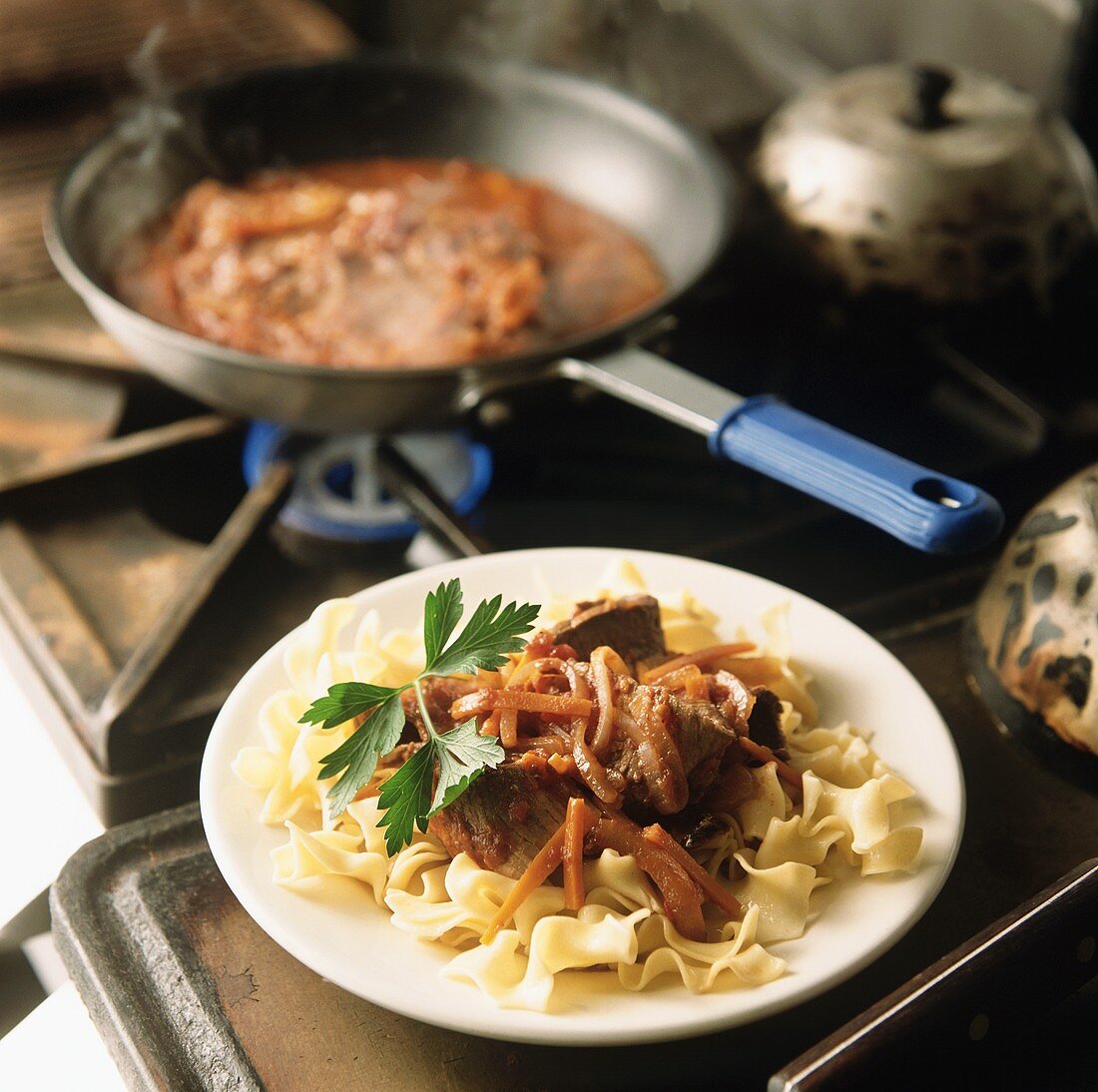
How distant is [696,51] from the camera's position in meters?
3.06

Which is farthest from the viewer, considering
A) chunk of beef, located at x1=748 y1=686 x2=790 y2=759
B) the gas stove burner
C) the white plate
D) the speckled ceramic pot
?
the gas stove burner

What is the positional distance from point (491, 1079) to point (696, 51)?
8.14 ft

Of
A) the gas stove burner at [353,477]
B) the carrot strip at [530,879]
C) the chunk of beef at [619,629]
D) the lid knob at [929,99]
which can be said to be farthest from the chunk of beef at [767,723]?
the lid knob at [929,99]

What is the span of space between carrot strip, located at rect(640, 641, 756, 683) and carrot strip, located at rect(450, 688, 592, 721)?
0.12m

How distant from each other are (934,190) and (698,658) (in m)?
0.98

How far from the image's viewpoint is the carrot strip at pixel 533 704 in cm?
124

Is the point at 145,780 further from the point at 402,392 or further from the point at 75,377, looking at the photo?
the point at 75,377

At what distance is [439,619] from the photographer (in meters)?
1.28

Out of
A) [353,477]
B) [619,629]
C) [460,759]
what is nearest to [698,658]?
[619,629]

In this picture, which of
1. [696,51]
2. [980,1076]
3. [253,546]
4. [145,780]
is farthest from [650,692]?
[696,51]

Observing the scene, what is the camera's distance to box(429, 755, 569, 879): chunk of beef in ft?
3.90

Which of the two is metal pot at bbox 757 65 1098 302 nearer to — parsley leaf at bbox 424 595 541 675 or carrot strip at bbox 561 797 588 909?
parsley leaf at bbox 424 595 541 675

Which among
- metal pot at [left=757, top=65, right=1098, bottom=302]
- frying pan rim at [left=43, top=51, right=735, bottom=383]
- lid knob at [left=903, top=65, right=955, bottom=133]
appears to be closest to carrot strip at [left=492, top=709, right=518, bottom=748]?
frying pan rim at [left=43, top=51, right=735, bottom=383]

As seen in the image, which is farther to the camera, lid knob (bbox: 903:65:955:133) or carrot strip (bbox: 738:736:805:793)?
lid knob (bbox: 903:65:955:133)
